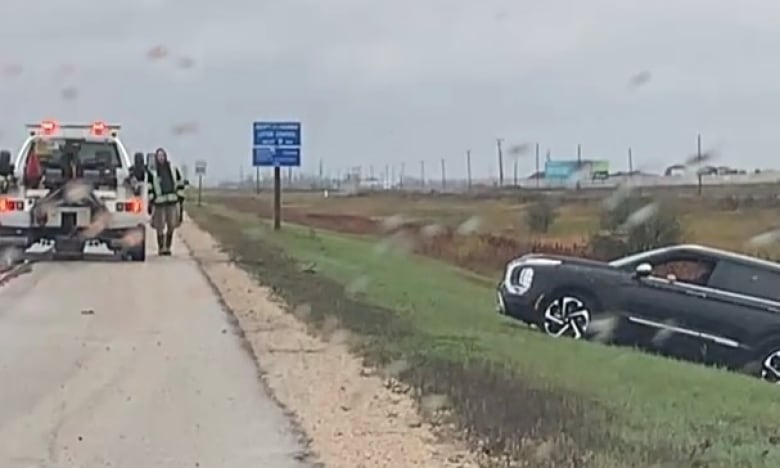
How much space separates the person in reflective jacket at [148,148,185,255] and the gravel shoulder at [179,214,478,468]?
11.7 metres

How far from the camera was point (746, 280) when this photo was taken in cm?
1923

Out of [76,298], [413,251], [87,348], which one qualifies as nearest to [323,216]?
[413,251]

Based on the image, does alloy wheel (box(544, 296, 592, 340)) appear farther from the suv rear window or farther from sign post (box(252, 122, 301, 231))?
sign post (box(252, 122, 301, 231))

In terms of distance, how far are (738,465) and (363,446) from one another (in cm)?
240

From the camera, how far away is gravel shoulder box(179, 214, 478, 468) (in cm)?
1043

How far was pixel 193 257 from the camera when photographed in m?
33.5

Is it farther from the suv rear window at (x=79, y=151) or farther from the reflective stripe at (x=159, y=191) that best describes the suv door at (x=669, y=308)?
the reflective stripe at (x=159, y=191)

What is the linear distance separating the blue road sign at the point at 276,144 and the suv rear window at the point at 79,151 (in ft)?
47.4

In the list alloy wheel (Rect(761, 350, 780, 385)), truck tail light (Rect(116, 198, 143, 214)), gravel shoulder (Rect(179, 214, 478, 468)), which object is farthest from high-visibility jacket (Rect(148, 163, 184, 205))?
alloy wheel (Rect(761, 350, 780, 385))

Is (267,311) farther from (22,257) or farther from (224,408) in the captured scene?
(22,257)

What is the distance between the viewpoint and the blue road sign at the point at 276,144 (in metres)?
45.8

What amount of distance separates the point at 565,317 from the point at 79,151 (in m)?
14.0

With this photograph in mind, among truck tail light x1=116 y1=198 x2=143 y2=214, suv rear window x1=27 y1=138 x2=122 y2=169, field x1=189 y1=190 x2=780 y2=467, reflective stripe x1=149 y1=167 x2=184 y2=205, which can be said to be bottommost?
field x1=189 y1=190 x2=780 y2=467

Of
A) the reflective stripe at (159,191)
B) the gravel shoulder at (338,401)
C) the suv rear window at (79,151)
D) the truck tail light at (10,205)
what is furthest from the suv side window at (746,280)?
the truck tail light at (10,205)
